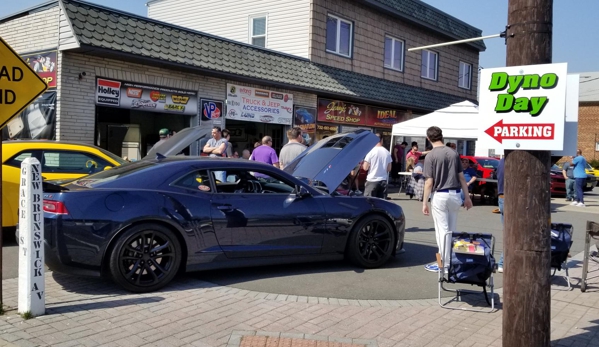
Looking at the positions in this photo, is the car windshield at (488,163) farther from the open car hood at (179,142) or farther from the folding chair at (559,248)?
the folding chair at (559,248)

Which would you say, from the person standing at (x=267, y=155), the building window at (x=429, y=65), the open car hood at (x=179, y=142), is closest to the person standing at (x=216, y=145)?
the person standing at (x=267, y=155)

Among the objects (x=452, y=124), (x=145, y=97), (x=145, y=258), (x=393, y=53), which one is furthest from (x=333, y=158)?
(x=393, y=53)

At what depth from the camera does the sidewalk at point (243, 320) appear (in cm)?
454

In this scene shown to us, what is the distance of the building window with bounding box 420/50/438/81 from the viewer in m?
23.3

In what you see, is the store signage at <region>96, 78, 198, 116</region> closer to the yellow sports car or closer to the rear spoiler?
the yellow sports car

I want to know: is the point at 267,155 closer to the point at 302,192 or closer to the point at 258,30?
the point at 302,192

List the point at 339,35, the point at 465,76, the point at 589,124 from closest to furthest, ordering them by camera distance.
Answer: the point at 339,35 < the point at 465,76 < the point at 589,124

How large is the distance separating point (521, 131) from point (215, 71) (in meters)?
10.5

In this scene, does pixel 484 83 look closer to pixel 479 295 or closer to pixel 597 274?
pixel 479 295

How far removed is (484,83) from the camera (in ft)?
13.7

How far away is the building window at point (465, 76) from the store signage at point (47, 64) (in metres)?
19.3

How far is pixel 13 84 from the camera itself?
509cm

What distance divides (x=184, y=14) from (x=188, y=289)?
17098 mm

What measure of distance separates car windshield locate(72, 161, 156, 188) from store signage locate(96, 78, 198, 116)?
19.4 ft
